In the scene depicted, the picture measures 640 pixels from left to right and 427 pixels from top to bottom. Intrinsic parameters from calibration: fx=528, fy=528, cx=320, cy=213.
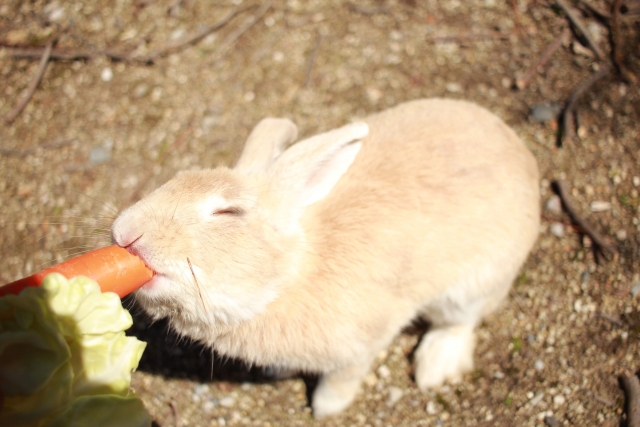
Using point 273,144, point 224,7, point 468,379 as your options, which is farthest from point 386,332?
point 224,7

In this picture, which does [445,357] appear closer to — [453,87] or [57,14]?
[453,87]

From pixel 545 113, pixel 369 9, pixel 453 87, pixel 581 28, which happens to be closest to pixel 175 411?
pixel 453 87

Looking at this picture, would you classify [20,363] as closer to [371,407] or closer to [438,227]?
[438,227]

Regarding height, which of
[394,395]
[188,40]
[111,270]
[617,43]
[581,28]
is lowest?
[394,395]

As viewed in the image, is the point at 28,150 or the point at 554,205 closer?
the point at 554,205

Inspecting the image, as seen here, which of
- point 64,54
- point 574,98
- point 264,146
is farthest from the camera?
point 64,54

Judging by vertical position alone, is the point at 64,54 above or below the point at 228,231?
above
